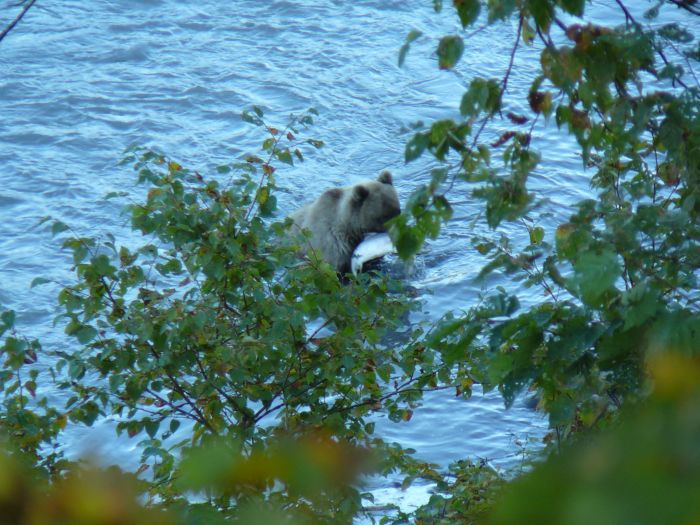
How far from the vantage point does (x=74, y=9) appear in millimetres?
13719

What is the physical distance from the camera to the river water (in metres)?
8.77

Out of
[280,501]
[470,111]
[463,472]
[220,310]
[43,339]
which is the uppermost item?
[470,111]

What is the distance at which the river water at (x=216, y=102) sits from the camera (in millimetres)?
8766

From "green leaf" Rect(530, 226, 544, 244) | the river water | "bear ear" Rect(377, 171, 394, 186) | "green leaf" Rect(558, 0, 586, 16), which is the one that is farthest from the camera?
"bear ear" Rect(377, 171, 394, 186)

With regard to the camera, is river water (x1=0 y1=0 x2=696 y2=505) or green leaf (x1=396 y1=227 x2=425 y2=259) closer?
green leaf (x1=396 y1=227 x2=425 y2=259)

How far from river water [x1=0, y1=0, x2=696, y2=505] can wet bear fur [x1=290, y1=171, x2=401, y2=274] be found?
1.98 feet

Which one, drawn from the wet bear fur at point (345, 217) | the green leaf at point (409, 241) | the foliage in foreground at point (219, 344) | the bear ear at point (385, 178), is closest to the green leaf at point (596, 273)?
the green leaf at point (409, 241)

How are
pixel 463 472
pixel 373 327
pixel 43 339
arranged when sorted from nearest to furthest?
pixel 373 327 < pixel 463 472 < pixel 43 339

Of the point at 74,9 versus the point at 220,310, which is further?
the point at 74,9

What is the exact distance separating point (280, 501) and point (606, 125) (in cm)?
186

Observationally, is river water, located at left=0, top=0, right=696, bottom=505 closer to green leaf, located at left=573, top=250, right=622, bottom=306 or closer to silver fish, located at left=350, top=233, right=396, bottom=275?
silver fish, located at left=350, top=233, right=396, bottom=275

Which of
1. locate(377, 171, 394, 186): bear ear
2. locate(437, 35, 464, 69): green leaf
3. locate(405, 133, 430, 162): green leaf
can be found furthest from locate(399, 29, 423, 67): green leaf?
locate(377, 171, 394, 186): bear ear

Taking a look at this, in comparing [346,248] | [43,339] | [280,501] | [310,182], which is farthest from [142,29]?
[280,501]

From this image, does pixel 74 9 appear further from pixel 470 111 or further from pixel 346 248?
pixel 470 111
